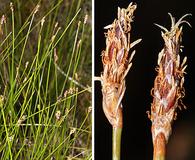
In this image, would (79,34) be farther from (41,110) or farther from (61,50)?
(41,110)

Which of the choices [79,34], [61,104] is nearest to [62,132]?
[61,104]

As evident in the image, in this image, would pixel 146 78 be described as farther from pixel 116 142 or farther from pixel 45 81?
pixel 45 81

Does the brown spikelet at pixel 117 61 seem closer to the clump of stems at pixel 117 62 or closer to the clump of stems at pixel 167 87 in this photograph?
the clump of stems at pixel 117 62

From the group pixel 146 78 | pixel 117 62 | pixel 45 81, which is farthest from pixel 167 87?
pixel 45 81

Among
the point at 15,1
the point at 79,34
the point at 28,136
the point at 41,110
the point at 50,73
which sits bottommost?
the point at 28,136

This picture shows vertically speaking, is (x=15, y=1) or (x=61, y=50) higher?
(x=15, y=1)

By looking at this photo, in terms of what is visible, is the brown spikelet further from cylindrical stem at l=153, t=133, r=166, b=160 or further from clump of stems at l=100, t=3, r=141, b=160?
cylindrical stem at l=153, t=133, r=166, b=160
